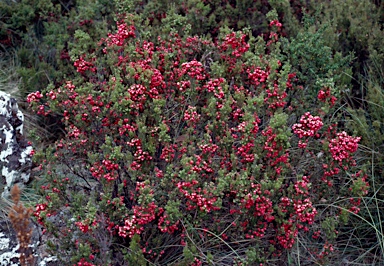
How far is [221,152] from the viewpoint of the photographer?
396cm

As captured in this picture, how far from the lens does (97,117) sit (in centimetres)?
408

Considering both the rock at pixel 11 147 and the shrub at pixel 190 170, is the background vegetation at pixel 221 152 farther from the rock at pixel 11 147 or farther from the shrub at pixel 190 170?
the rock at pixel 11 147

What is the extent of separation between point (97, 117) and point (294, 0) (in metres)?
2.74

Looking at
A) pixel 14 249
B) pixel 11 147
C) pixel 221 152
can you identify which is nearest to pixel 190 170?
pixel 221 152

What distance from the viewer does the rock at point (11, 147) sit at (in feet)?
14.6

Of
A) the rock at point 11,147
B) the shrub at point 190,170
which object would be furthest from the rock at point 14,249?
the rock at point 11,147

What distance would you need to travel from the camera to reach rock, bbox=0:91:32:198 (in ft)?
14.6

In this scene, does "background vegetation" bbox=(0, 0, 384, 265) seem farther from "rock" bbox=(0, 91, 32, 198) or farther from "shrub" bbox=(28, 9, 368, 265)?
"rock" bbox=(0, 91, 32, 198)

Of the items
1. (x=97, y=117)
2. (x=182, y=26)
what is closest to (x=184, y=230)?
(x=97, y=117)

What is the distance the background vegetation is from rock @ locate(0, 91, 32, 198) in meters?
0.25

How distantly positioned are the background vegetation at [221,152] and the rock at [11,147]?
25cm

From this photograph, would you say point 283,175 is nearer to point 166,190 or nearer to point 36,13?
point 166,190

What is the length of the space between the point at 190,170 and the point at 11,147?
163 cm

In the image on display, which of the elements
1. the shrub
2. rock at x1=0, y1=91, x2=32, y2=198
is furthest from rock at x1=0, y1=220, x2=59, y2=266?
rock at x1=0, y1=91, x2=32, y2=198
